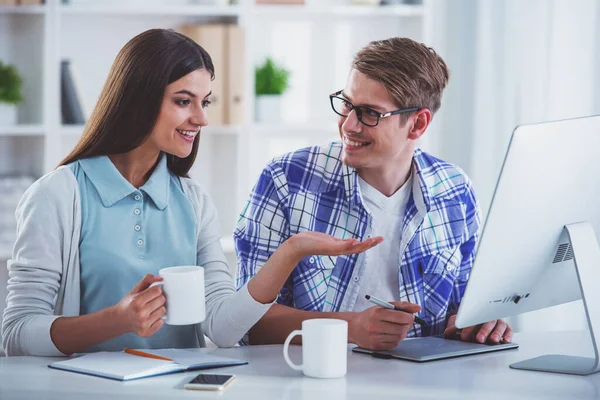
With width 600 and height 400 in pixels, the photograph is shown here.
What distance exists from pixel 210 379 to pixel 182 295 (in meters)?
0.16

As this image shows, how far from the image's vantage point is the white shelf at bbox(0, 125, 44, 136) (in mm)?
3328

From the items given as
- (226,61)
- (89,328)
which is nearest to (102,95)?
(89,328)

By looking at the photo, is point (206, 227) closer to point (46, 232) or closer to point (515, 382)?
point (46, 232)

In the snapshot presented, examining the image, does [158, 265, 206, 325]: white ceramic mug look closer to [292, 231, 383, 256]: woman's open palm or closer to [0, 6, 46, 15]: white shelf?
[292, 231, 383, 256]: woman's open palm

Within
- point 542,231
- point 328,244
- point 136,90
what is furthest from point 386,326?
point 136,90

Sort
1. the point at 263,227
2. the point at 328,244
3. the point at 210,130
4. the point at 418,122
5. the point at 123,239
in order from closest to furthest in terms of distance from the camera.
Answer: the point at 328,244
the point at 123,239
the point at 263,227
the point at 418,122
the point at 210,130

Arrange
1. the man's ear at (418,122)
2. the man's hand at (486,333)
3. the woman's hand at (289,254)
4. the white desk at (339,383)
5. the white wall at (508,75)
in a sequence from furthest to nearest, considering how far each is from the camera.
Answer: the white wall at (508,75)
the man's ear at (418,122)
the man's hand at (486,333)
the woman's hand at (289,254)
the white desk at (339,383)

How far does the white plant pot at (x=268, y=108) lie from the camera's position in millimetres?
3512

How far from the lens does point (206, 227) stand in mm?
1970

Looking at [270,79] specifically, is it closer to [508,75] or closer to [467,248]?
[508,75]

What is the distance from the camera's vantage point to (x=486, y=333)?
1.76 meters

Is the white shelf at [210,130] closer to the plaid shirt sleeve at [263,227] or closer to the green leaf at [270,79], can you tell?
the green leaf at [270,79]

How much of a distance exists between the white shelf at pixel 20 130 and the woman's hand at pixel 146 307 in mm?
2060

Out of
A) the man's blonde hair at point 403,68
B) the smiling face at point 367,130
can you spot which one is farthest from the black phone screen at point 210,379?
the man's blonde hair at point 403,68
